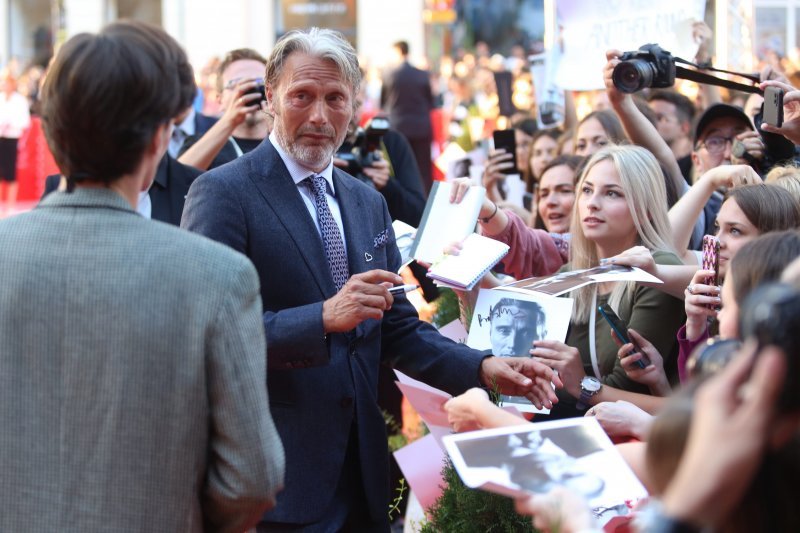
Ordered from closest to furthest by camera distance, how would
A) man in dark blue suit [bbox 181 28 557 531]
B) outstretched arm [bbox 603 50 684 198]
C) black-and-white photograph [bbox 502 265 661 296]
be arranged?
1. man in dark blue suit [bbox 181 28 557 531]
2. black-and-white photograph [bbox 502 265 661 296]
3. outstretched arm [bbox 603 50 684 198]

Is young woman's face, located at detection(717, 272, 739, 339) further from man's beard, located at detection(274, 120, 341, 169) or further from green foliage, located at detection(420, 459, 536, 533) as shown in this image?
man's beard, located at detection(274, 120, 341, 169)

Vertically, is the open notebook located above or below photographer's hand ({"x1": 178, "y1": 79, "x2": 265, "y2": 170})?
below

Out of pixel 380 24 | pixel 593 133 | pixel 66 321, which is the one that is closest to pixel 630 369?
pixel 66 321

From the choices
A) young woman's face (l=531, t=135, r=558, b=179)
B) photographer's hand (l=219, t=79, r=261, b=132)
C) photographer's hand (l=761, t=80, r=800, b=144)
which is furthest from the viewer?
young woman's face (l=531, t=135, r=558, b=179)

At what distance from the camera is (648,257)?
337 centimetres

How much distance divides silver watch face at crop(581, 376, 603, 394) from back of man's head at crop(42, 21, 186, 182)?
5.85 ft

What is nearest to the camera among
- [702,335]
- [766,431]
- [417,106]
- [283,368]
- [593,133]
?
[766,431]

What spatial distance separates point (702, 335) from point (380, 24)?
2747 cm

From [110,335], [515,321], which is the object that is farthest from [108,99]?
[515,321]

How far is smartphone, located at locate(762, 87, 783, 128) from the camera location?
138 inches

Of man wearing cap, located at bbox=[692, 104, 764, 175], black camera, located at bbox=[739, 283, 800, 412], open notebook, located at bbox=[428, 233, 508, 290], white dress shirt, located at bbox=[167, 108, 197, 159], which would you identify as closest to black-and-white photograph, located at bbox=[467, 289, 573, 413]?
open notebook, located at bbox=[428, 233, 508, 290]

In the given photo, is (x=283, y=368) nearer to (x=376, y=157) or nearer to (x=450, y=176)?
(x=376, y=157)

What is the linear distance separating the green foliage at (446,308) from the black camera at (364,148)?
90cm

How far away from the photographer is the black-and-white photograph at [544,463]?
1.92 metres
